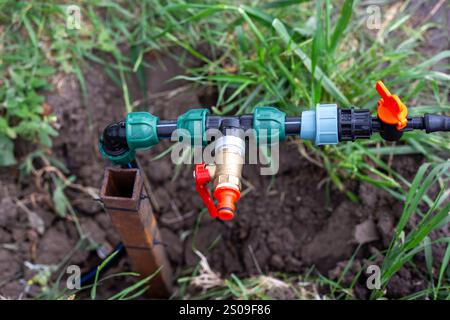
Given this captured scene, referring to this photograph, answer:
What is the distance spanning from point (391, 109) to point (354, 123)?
3.4 inches

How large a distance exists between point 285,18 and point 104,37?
63 cm

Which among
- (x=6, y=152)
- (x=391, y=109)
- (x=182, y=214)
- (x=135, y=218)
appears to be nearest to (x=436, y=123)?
(x=391, y=109)

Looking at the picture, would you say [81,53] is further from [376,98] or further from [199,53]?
[376,98]

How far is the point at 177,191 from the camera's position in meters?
1.87

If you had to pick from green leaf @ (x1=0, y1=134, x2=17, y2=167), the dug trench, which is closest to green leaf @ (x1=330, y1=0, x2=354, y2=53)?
the dug trench

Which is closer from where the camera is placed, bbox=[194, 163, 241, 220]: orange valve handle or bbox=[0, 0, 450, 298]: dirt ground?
bbox=[194, 163, 241, 220]: orange valve handle

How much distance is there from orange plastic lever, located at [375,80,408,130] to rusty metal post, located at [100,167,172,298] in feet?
1.88

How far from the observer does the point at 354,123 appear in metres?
1.23

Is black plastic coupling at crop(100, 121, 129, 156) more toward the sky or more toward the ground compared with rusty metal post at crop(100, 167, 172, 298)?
more toward the sky

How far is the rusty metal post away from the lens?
4.18ft

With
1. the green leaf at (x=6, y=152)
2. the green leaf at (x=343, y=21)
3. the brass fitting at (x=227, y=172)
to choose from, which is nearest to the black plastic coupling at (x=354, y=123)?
the brass fitting at (x=227, y=172)

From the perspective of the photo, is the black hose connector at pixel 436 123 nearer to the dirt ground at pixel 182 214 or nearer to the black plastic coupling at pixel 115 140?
the dirt ground at pixel 182 214

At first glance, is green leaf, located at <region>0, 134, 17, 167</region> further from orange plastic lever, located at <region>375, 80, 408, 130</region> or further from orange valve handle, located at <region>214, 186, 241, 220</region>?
orange plastic lever, located at <region>375, 80, 408, 130</region>

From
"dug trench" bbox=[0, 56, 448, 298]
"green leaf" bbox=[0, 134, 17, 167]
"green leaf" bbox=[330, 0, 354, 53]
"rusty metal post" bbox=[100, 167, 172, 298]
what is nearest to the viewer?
"rusty metal post" bbox=[100, 167, 172, 298]
